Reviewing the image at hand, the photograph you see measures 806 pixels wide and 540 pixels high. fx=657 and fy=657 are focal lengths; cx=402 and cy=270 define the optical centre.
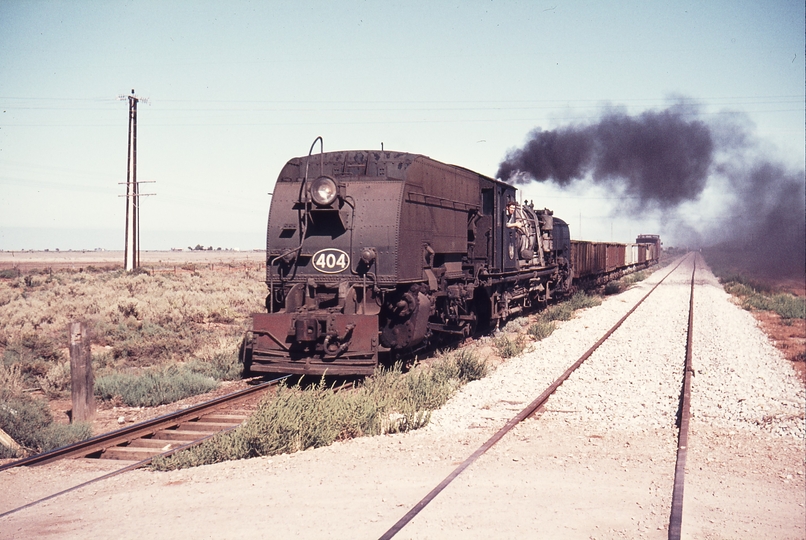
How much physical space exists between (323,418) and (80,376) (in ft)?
12.8

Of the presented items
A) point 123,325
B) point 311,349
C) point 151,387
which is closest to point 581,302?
point 123,325

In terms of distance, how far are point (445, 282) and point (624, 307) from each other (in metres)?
15.4

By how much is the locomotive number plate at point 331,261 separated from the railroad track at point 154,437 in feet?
8.75

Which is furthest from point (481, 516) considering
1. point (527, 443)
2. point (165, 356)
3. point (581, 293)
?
point (581, 293)

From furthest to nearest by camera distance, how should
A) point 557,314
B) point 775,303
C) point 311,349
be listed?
1. point 775,303
2. point 557,314
3. point 311,349

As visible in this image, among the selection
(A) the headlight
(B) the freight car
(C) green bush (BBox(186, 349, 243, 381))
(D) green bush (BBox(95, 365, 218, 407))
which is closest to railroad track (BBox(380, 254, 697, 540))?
(B) the freight car

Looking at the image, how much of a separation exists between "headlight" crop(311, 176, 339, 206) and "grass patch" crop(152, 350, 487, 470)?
2.91 meters

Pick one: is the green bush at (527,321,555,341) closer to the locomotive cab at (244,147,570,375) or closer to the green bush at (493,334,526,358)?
the green bush at (493,334,526,358)

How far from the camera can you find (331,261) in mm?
→ 10930

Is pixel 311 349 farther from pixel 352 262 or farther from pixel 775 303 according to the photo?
pixel 775 303

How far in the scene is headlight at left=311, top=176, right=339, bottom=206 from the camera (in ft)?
34.7

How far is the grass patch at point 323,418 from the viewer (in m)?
7.08

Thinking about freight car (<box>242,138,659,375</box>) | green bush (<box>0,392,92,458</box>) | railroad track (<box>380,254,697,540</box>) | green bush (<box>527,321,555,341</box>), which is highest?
freight car (<box>242,138,659,375</box>)

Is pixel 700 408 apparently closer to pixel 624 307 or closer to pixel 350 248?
pixel 350 248
